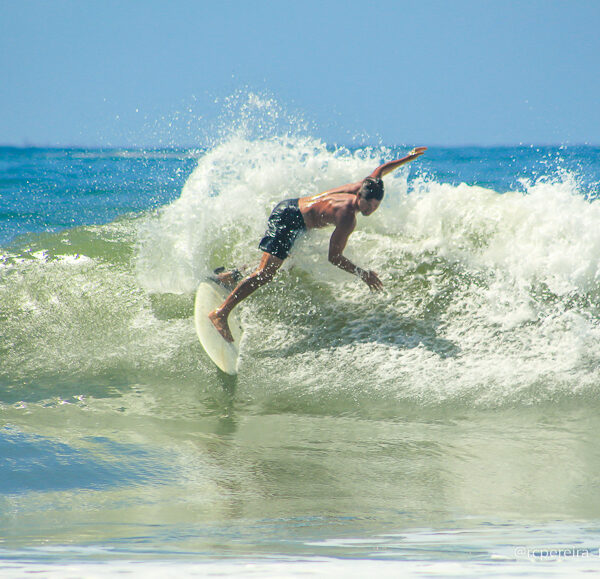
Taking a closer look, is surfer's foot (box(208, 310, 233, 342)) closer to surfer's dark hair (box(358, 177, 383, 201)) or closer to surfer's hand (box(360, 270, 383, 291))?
surfer's hand (box(360, 270, 383, 291))

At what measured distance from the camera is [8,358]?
16.2 ft

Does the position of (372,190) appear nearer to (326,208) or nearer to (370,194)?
(370,194)

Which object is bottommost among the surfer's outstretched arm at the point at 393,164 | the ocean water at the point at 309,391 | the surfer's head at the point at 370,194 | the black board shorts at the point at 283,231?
the ocean water at the point at 309,391

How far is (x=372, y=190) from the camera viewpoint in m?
4.46

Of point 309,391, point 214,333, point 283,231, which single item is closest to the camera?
point 309,391

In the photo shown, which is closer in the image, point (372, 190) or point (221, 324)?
point (372, 190)

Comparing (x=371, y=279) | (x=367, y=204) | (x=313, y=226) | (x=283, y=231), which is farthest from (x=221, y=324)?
(x=367, y=204)

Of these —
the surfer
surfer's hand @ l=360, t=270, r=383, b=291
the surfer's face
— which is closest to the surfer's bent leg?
the surfer

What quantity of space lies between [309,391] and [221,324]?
0.90 m

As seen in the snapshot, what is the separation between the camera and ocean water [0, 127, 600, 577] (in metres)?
2.07

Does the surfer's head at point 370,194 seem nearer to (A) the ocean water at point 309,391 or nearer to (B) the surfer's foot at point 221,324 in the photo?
(A) the ocean water at point 309,391

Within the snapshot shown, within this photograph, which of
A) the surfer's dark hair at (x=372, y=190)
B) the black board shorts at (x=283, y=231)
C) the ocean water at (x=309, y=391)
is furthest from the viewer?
the black board shorts at (x=283, y=231)

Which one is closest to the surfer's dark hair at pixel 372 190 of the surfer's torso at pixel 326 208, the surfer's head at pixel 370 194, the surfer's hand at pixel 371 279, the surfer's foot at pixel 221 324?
the surfer's head at pixel 370 194

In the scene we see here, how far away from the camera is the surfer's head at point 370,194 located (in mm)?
4469
